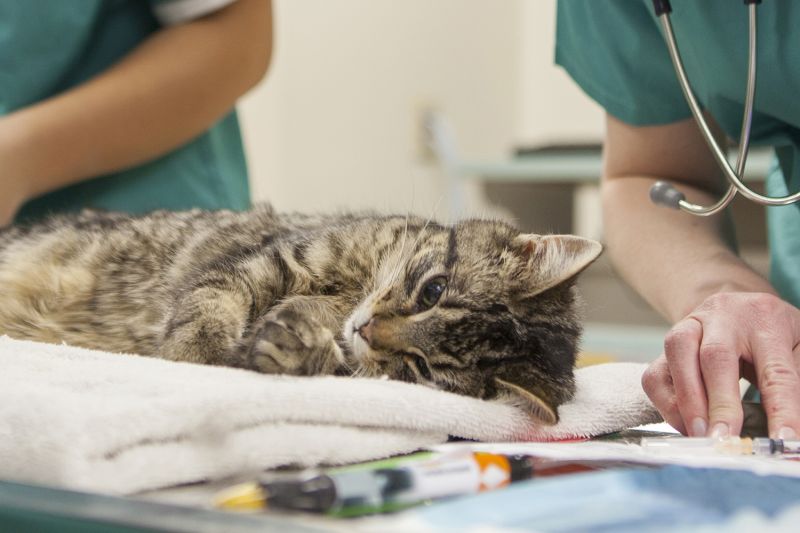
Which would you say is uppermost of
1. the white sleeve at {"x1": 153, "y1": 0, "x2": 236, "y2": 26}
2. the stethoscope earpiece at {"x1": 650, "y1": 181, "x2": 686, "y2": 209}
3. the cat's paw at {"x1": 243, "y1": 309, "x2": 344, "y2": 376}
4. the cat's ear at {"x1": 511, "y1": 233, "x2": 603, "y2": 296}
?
the white sleeve at {"x1": 153, "y1": 0, "x2": 236, "y2": 26}

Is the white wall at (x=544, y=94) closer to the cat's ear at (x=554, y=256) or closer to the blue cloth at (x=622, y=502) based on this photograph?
the cat's ear at (x=554, y=256)

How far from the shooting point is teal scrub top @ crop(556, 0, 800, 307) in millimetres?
1020

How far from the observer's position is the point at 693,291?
1093mm

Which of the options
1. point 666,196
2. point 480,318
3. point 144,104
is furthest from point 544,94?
point 480,318

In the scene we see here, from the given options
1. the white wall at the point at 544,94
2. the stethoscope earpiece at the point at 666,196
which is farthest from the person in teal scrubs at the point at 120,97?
the white wall at the point at 544,94

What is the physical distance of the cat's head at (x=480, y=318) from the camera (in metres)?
0.88

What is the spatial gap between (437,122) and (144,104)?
2287mm

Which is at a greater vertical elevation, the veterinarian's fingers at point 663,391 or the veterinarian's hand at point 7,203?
the veterinarian's hand at point 7,203

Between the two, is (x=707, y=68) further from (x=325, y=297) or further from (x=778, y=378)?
(x=325, y=297)

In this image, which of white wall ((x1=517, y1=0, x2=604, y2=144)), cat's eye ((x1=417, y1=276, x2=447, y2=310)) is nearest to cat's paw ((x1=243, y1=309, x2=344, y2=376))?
cat's eye ((x1=417, y1=276, x2=447, y2=310))

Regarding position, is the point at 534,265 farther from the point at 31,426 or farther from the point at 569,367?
the point at 31,426

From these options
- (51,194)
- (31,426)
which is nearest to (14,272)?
(51,194)

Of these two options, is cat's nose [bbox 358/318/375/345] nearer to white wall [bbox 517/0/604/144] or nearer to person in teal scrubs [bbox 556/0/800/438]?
person in teal scrubs [bbox 556/0/800/438]

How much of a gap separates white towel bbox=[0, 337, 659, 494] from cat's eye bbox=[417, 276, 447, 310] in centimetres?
18
